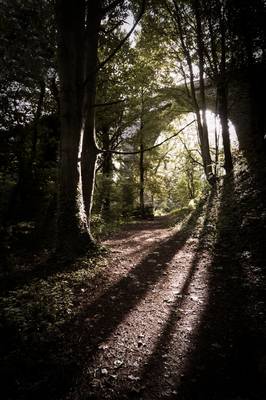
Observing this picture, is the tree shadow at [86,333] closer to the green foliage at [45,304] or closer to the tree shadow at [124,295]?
the tree shadow at [124,295]

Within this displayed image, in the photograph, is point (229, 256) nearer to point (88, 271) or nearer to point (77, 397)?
point (88, 271)

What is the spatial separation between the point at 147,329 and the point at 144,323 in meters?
0.15

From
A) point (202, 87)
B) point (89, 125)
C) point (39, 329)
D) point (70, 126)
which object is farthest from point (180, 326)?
point (202, 87)

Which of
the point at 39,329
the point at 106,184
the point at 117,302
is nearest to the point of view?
the point at 39,329

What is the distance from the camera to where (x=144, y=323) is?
3.67m

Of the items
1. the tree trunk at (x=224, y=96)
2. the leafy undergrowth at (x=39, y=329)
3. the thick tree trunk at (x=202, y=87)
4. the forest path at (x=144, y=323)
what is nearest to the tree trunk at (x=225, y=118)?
the tree trunk at (x=224, y=96)

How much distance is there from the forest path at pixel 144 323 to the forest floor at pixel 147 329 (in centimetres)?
1

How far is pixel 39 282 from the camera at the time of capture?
4668 mm

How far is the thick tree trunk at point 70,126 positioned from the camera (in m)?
5.94

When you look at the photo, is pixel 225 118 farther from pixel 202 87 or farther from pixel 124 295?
pixel 124 295

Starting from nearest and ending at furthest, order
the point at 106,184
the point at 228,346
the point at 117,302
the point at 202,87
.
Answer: the point at 228,346, the point at 117,302, the point at 202,87, the point at 106,184

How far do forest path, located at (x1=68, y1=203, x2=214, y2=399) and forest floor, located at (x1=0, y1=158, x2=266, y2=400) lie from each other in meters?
0.01

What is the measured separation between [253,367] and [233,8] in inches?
434

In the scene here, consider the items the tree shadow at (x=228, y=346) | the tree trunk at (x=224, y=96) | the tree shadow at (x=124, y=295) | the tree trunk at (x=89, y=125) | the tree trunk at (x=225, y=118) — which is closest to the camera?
the tree shadow at (x=228, y=346)
